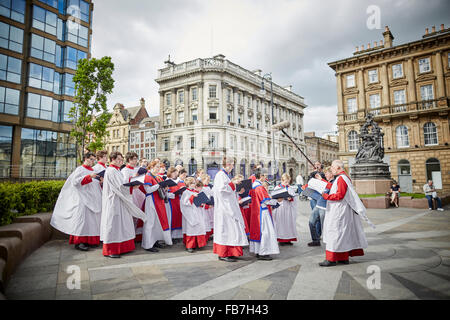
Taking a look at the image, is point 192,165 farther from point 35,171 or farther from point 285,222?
point 285,222

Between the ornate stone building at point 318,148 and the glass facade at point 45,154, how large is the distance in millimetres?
51977

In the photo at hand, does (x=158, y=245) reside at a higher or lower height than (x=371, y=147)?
lower

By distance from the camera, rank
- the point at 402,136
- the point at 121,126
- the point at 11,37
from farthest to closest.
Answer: the point at 121,126
the point at 402,136
the point at 11,37

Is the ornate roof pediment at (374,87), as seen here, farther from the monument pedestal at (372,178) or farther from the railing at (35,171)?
the railing at (35,171)

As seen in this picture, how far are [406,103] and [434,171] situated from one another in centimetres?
863

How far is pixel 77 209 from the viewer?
593cm

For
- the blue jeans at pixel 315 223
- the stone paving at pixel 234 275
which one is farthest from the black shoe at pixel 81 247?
the blue jeans at pixel 315 223

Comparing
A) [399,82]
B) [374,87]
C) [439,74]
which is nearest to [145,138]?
[374,87]

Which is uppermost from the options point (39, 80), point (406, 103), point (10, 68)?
point (10, 68)

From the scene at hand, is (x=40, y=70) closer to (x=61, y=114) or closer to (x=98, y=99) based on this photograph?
(x=61, y=114)

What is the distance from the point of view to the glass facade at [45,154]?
22625 mm

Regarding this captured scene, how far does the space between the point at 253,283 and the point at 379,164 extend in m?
14.8

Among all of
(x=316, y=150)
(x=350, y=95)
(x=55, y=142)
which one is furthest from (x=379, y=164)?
(x=316, y=150)

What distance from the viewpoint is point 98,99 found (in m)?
15.8
